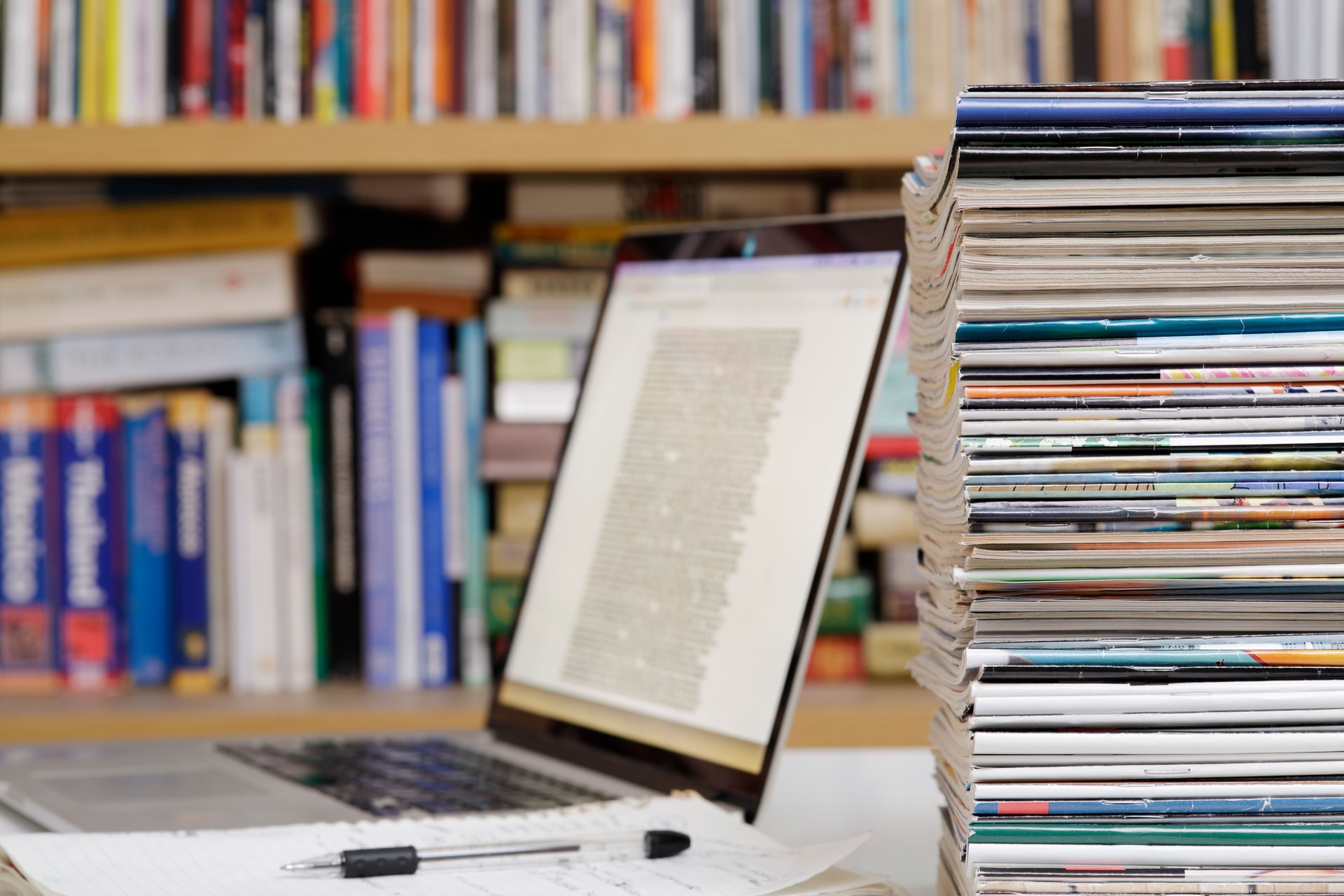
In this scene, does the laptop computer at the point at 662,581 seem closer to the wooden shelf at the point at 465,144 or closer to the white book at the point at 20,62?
the wooden shelf at the point at 465,144

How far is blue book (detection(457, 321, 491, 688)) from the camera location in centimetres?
129

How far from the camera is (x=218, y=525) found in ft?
4.20

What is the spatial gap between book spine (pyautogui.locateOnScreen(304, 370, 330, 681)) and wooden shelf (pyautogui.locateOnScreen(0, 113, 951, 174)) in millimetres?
226

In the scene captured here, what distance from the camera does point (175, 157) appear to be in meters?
1.19

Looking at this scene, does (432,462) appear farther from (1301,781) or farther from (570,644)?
(1301,781)

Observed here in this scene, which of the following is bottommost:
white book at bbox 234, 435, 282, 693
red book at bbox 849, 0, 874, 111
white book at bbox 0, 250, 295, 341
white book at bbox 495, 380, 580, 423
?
white book at bbox 234, 435, 282, 693

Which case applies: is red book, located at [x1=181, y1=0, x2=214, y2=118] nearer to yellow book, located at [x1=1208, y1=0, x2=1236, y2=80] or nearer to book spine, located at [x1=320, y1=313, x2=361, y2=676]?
book spine, located at [x1=320, y1=313, x2=361, y2=676]

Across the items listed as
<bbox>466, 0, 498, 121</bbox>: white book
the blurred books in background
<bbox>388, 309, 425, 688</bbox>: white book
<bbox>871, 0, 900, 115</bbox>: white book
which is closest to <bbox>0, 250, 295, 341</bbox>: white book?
the blurred books in background

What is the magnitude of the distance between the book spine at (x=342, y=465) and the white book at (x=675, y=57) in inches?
14.3

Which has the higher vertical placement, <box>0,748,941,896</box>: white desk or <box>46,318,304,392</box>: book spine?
<box>46,318,304,392</box>: book spine

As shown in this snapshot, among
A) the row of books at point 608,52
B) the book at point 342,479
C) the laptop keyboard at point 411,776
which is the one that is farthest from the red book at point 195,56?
the laptop keyboard at point 411,776

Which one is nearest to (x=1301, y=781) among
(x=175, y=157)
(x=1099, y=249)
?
(x=1099, y=249)

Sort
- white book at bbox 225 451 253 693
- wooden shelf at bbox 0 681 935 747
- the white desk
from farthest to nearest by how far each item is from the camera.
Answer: white book at bbox 225 451 253 693 → wooden shelf at bbox 0 681 935 747 → the white desk

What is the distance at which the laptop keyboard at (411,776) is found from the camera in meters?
0.62
